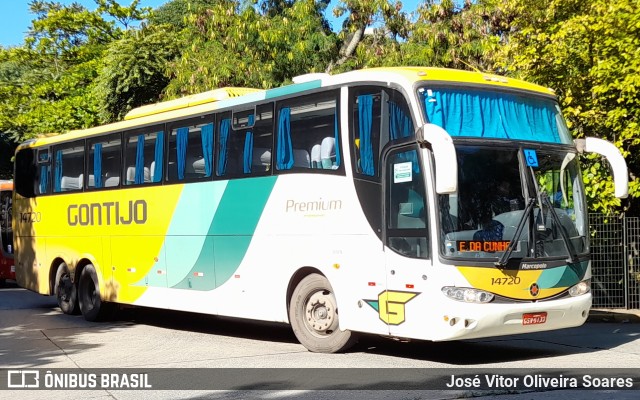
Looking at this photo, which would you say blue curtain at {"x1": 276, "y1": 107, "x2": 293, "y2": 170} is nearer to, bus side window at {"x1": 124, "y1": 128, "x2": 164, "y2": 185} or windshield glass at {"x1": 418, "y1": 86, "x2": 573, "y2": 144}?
windshield glass at {"x1": 418, "y1": 86, "x2": 573, "y2": 144}

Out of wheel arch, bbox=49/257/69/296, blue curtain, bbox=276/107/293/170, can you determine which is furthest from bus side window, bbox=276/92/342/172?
wheel arch, bbox=49/257/69/296

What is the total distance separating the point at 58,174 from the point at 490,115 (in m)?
10.7

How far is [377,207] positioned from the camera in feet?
36.1

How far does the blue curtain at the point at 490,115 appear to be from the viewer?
10.7m

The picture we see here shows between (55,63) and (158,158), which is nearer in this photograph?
(158,158)

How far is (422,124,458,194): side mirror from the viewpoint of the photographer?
31.4 feet

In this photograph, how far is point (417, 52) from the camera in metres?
24.5

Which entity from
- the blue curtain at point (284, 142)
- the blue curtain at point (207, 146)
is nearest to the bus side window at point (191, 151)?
the blue curtain at point (207, 146)

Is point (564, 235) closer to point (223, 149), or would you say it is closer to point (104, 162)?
point (223, 149)

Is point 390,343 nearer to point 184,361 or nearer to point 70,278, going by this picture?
point 184,361

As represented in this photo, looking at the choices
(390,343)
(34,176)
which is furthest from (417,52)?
(390,343)

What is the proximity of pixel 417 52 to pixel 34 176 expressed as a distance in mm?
10482

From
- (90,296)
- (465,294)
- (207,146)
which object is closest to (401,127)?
(465,294)

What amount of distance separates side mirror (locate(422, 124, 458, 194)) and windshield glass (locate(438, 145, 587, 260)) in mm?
653
